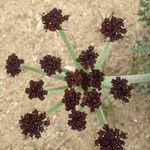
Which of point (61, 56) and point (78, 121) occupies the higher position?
point (61, 56)

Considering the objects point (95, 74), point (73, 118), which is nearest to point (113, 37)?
point (95, 74)

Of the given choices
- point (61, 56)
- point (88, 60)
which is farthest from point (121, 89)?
point (61, 56)

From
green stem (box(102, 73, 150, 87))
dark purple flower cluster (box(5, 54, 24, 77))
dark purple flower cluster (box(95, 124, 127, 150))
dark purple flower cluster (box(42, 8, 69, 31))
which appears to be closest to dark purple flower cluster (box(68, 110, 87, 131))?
dark purple flower cluster (box(95, 124, 127, 150))

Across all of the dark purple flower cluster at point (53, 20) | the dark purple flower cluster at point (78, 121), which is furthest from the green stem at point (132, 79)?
the dark purple flower cluster at point (53, 20)

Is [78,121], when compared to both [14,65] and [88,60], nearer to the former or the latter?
[88,60]

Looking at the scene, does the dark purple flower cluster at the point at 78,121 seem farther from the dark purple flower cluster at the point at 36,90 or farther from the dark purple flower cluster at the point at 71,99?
the dark purple flower cluster at the point at 36,90

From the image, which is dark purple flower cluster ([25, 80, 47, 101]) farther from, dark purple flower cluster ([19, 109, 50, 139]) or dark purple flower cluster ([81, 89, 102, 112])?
dark purple flower cluster ([81, 89, 102, 112])
